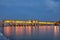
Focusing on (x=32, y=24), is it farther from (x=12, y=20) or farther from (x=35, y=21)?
(x=12, y=20)

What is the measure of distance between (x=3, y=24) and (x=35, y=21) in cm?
2591

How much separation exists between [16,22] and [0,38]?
171 meters

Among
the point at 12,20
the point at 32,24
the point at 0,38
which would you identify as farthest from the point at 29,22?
the point at 0,38

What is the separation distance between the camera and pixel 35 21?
19000 centimetres

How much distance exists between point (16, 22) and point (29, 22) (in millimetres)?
10957

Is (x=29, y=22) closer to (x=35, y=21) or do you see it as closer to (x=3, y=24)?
(x=35, y=21)

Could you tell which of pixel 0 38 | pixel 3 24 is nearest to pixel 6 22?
pixel 3 24

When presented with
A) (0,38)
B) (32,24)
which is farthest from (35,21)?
(0,38)

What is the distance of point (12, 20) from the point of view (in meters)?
187

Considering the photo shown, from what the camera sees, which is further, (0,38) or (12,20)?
(12,20)

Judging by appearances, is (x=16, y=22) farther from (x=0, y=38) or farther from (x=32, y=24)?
(x=0, y=38)

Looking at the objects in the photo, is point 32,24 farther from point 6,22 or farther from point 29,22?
point 6,22

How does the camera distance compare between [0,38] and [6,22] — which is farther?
[6,22]

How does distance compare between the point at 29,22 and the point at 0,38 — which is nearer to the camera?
the point at 0,38
